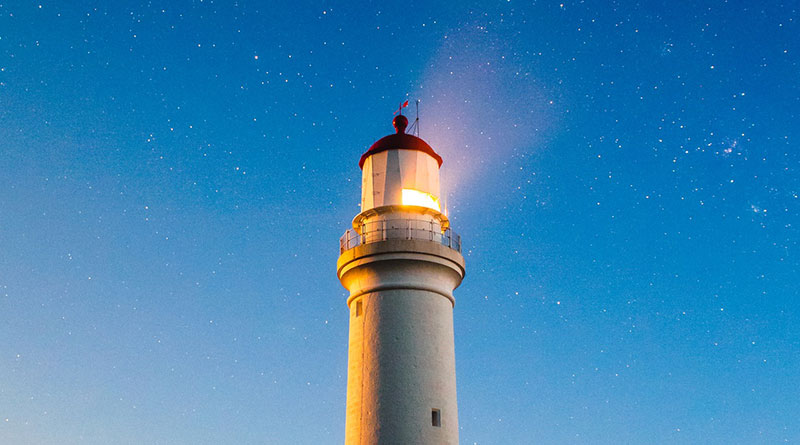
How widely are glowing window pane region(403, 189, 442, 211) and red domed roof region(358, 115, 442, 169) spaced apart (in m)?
1.38

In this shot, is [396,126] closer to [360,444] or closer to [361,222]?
[361,222]

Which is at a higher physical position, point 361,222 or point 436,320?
point 361,222

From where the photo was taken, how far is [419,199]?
22.4m

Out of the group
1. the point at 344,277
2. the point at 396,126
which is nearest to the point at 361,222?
the point at 344,277

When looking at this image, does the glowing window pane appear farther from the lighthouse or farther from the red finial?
the red finial

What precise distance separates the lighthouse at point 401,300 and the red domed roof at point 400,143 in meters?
0.03

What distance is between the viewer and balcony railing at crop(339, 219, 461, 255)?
21.7 meters

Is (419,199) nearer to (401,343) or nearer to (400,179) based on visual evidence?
(400,179)

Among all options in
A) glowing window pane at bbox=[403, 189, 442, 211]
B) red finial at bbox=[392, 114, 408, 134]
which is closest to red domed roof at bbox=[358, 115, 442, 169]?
red finial at bbox=[392, 114, 408, 134]

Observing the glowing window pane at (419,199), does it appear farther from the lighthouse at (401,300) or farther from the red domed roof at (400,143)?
the red domed roof at (400,143)

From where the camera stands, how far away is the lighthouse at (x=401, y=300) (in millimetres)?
19953

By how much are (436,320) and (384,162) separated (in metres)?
4.88

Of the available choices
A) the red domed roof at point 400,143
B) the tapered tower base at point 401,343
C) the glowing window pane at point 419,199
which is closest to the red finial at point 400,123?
the red domed roof at point 400,143

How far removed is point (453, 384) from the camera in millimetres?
20891
